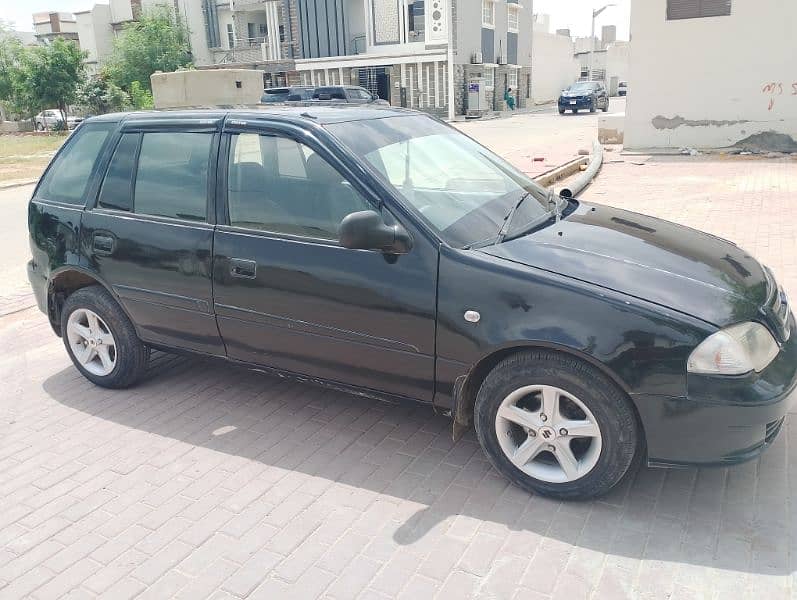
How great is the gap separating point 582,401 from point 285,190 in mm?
1947

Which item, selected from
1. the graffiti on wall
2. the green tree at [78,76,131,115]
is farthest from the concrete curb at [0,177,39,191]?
the green tree at [78,76,131,115]

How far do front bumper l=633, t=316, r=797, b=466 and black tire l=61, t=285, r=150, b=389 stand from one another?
3.18 meters

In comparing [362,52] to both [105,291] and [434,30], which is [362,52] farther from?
[105,291]

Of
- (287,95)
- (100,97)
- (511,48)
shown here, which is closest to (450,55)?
A: (511,48)

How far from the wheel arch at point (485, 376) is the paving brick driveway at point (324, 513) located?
349 millimetres

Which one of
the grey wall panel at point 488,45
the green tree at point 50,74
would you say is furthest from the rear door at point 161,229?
the grey wall panel at point 488,45

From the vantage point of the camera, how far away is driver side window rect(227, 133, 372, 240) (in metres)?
3.57

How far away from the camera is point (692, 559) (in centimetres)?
277

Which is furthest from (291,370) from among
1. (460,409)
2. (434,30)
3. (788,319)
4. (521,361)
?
(434,30)

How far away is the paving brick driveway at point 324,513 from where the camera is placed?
2.75 meters

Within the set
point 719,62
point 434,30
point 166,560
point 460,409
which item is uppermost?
point 434,30

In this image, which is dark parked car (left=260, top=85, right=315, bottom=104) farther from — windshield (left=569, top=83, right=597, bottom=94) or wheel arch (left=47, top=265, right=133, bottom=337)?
windshield (left=569, top=83, right=597, bottom=94)

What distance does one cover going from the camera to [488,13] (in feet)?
143

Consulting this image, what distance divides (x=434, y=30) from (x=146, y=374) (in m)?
37.4
